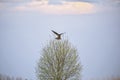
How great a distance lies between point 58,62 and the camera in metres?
4.10

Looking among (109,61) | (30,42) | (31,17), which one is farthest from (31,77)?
(109,61)

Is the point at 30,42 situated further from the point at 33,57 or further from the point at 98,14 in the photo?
the point at 98,14

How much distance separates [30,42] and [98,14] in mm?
1116

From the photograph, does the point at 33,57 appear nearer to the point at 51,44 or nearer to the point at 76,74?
the point at 51,44

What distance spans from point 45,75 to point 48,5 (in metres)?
1.04

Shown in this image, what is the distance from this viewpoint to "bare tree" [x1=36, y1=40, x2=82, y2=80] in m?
4.11

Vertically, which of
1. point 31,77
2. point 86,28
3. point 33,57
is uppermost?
point 86,28

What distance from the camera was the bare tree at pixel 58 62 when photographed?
411 cm

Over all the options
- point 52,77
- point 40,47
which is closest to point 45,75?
point 52,77

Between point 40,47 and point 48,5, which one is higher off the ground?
point 48,5

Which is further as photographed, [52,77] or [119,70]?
[119,70]

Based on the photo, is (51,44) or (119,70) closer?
(51,44)

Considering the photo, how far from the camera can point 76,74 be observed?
4195 millimetres

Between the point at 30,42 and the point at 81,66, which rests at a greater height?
the point at 30,42
